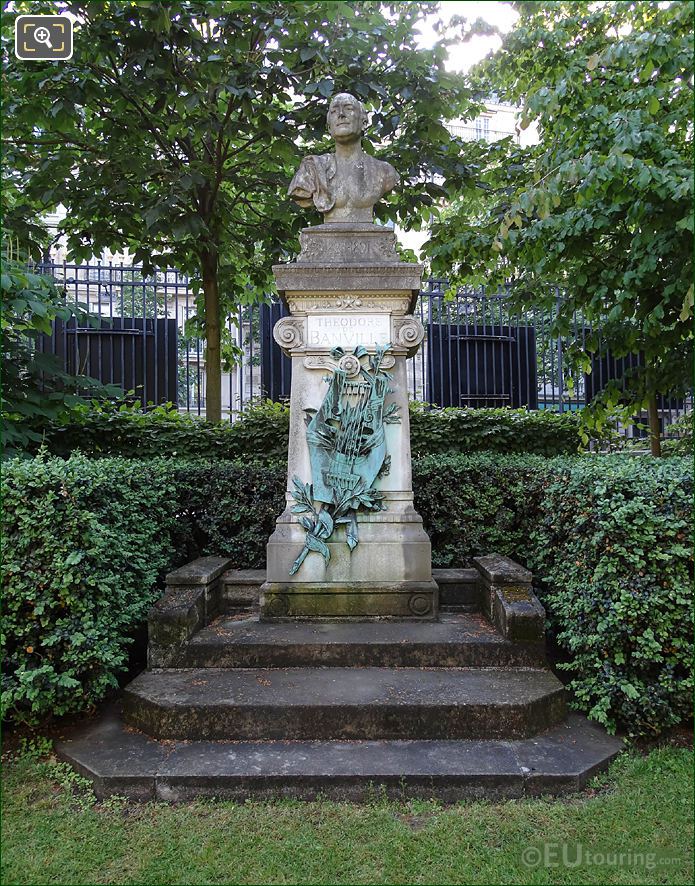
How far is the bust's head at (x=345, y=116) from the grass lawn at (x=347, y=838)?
464 centimetres

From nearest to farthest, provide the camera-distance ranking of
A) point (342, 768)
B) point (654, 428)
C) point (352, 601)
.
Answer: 1. point (342, 768)
2. point (352, 601)
3. point (654, 428)

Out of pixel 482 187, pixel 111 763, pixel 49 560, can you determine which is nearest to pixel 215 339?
pixel 482 187

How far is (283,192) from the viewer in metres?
7.82

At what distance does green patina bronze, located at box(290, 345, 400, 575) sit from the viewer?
15.3 ft

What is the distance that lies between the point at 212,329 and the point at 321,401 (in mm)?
3817

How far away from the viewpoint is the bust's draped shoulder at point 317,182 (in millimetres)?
4973

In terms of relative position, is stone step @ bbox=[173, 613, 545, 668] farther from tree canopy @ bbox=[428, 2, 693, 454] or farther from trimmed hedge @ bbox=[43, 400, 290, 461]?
trimmed hedge @ bbox=[43, 400, 290, 461]

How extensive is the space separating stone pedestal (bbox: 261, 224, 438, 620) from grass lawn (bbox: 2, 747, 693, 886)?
1.73 m

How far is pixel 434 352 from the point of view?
11.4 metres

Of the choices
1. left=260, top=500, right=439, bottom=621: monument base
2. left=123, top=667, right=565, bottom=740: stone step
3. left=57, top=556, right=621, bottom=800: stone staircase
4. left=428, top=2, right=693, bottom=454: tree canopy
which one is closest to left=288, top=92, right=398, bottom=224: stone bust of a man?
left=428, top=2, right=693, bottom=454: tree canopy

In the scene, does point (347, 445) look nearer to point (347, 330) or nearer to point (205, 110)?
point (347, 330)

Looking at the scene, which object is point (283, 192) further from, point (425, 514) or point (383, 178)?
point (425, 514)

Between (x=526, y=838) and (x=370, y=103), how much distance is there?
677cm

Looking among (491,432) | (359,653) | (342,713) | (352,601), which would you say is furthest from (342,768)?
(491,432)
